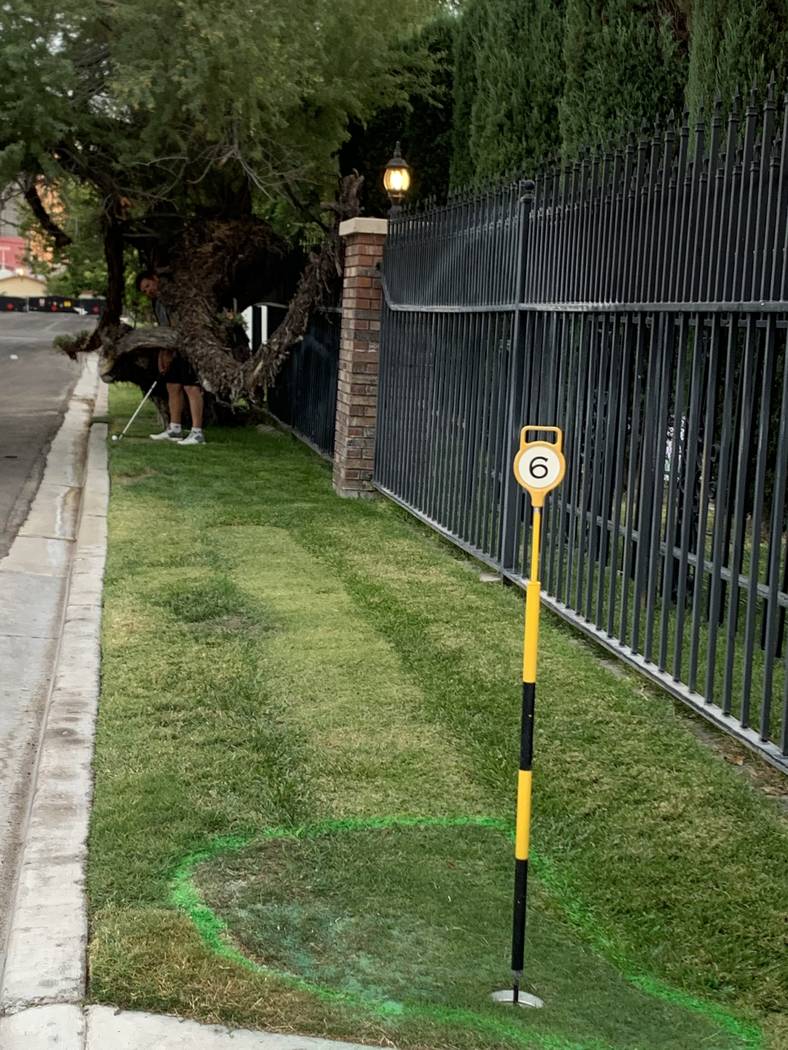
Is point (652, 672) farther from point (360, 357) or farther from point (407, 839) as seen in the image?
point (360, 357)

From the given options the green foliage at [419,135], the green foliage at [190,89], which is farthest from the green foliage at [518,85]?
the green foliage at [419,135]

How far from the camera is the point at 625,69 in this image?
11000 mm

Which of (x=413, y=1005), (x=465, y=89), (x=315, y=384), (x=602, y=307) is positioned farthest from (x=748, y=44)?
(x=465, y=89)

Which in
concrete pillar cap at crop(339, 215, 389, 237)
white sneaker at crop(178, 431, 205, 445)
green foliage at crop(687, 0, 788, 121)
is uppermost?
green foliage at crop(687, 0, 788, 121)

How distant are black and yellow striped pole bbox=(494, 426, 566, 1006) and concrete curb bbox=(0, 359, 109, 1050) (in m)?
1.13

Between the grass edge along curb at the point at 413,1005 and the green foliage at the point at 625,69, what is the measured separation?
7.78 m

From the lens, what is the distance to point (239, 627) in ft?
23.0

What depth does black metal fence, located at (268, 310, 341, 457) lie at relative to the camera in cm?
1430

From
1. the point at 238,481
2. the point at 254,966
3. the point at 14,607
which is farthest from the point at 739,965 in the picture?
the point at 238,481

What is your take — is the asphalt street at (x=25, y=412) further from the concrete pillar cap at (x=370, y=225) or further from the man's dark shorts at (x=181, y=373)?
the concrete pillar cap at (x=370, y=225)

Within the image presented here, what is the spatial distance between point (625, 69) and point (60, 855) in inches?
358

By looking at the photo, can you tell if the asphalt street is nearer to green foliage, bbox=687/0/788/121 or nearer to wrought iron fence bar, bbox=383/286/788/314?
wrought iron fence bar, bbox=383/286/788/314

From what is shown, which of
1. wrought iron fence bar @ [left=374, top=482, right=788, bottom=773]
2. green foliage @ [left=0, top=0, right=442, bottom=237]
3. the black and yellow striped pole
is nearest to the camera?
the black and yellow striped pole

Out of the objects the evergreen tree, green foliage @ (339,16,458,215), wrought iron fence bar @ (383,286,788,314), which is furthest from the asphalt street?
the evergreen tree
